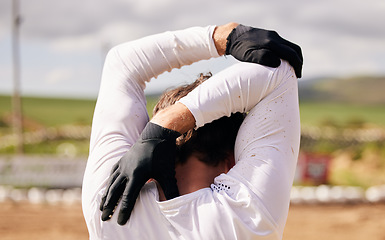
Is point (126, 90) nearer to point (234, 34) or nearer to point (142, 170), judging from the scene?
point (142, 170)

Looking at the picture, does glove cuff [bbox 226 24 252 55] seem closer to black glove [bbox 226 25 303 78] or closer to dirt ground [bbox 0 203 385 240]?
black glove [bbox 226 25 303 78]

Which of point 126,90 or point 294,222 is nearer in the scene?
point 126,90

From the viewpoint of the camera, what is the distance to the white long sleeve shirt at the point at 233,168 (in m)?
1.31

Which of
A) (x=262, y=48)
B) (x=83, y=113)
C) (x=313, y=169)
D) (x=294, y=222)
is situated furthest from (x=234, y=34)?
(x=83, y=113)

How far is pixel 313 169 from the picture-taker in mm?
12578

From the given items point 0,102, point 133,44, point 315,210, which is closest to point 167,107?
point 133,44

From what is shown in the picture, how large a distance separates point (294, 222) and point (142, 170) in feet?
26.1

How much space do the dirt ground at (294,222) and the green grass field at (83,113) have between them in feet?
67.5

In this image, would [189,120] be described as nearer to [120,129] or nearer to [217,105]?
[217,105]

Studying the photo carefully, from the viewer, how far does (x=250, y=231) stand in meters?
1.31

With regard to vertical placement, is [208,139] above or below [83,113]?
above

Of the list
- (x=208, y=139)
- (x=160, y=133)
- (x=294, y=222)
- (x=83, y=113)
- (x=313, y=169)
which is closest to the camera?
(x=160, y=133)

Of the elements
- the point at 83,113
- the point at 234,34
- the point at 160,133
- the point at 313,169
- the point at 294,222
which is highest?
the point at 234,34

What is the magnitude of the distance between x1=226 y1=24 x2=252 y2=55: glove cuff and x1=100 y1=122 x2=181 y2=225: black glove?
349 millimetres
